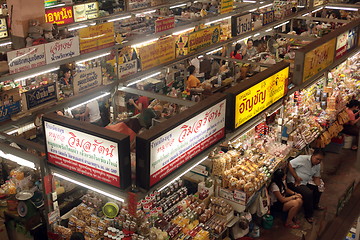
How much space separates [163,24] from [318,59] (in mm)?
4168

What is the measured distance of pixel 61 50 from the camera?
28.3 feet

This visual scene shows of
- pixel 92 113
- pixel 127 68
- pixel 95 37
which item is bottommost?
pixel 92 113

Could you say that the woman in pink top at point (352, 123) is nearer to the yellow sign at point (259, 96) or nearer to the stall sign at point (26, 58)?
the yellow sign at point (259, 96)

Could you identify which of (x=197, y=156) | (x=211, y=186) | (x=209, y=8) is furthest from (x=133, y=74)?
(x=209, y=8)

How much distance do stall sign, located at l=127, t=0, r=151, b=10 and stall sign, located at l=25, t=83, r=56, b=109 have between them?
8.64 metres

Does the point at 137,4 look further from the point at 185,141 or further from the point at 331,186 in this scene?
the point at 185,141

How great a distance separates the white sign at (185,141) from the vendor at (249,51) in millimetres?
6794

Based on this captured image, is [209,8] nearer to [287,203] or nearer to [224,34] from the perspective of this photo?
[224,34]

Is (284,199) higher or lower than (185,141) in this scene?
lower

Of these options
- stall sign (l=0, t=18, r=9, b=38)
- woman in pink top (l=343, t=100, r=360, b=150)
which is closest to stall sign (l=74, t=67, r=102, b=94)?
stall sign (l=0, t=18, r=9, b=38)

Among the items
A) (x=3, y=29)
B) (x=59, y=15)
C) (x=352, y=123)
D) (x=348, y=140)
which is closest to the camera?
(x=352, y=123)

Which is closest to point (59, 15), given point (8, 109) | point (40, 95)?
point (40, 95)

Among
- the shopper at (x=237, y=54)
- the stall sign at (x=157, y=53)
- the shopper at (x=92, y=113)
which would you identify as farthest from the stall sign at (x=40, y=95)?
the shopper at (x=237, y=54)

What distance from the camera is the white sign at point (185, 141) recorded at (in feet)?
16.6
